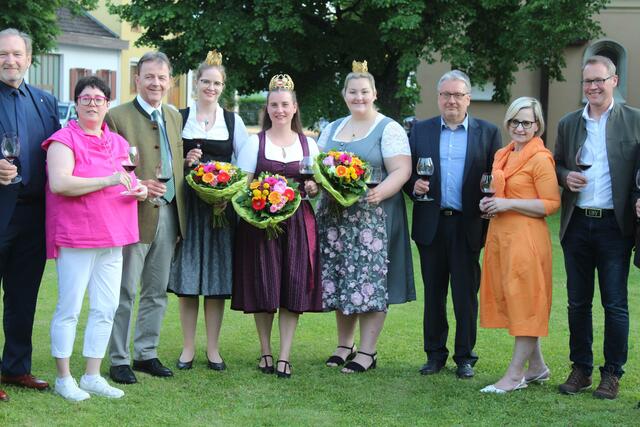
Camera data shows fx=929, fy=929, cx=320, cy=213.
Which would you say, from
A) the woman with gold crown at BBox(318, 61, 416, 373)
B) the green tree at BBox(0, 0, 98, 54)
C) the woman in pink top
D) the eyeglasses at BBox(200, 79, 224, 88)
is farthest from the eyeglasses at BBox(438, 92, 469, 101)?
the green tree at BBox(0, 0, 98, 54)

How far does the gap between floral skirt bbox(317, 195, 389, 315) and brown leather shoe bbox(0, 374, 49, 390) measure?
2217 millimetres

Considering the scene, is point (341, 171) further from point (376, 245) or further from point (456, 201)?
point (456, 201)

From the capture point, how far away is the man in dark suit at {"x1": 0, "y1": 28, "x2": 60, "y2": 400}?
6.19m

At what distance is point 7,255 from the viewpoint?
6383 mm

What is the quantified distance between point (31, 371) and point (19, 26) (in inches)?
593

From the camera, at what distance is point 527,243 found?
6672mm

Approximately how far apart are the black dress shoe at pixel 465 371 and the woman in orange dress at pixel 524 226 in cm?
42

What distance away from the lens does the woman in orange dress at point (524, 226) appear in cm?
663

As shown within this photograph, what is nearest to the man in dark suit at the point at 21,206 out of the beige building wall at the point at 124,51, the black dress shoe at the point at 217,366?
the black dress shoe at the point at 217,366

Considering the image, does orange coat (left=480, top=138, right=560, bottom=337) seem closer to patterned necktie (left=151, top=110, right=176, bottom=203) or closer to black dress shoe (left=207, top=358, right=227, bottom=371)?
black dress shoe (left=207, top=358, right=227, bottom=371)

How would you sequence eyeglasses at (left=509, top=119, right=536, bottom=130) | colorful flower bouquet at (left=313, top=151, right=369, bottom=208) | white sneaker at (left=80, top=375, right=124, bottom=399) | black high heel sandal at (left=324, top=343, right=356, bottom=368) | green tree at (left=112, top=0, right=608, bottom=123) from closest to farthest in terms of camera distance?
white sneaker at (left=80, top=375, right=124, bottom=399) < eyeglasses at (left=509, top=119, right=536, bottom=130) < colorful flower bouquet at (left=313, top=151, right=369, bottom=208) < black high heel sandal at (left=324, top=343, right=356, bottom=368) < green tree at (left=112, top=0, right=608, bottom=123)

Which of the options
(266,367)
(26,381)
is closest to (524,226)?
(266,367)

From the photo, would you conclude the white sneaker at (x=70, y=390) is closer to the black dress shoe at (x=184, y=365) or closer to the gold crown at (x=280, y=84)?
the black dress shoe at (x=184, y=365)

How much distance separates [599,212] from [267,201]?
2.36m
